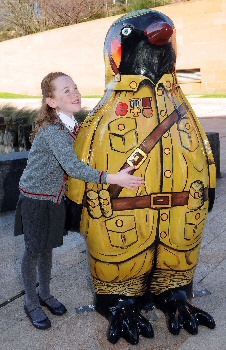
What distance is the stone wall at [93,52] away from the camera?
66.0ft

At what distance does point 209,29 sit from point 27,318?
19.0 m

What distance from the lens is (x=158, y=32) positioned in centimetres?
237

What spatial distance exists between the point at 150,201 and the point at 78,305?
1.03 metres

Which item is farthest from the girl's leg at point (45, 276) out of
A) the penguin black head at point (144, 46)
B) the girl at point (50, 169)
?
the penguin black head at point (144, 46)

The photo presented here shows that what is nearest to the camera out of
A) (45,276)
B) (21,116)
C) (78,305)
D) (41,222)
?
(41,222)

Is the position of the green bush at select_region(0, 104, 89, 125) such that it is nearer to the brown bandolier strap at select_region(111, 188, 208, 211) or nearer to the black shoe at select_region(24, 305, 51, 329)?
the black shoe at select_region(24, 305, 51, 329)

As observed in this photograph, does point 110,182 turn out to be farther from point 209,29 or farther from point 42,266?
point 209,29

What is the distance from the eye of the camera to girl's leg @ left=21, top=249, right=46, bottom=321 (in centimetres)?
274

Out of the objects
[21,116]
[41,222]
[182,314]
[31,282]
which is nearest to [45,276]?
[31,282]

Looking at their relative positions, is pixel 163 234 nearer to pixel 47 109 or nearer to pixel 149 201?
pixel 149 201

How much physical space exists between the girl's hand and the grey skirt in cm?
46

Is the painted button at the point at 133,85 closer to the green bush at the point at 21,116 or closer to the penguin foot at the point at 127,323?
the penguin foot at the point at 127,323

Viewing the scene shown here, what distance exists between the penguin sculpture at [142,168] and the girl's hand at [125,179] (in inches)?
1.8

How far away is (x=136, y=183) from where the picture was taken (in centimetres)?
230
